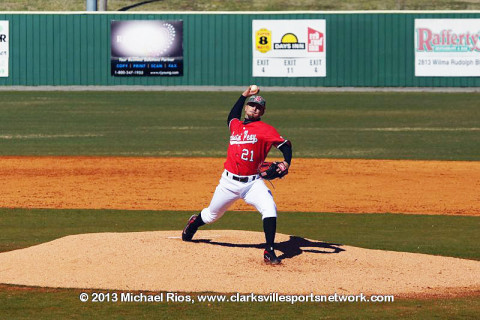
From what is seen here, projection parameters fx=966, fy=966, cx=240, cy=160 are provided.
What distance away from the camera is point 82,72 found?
41.8 meters

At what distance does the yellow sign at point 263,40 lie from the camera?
40.4 metres

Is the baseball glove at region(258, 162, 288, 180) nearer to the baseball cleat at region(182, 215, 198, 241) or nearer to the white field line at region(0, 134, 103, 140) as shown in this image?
the baseball cleat at region(182, 215, 198, 241)

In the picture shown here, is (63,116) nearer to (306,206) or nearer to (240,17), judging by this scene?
(240,17)

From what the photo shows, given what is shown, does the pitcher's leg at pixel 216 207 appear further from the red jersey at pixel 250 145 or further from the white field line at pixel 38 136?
the white field line at pixel 38 136

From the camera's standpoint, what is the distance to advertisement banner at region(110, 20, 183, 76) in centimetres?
4116

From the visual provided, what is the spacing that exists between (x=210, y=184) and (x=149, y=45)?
78.4 ft

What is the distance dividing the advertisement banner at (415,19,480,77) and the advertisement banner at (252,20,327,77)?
4.09 metres

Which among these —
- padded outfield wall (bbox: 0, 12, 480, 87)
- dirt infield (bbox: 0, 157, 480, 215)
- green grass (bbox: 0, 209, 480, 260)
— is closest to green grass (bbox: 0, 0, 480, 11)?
padded outfield wall (bbox: 0, 12, 480, 87)

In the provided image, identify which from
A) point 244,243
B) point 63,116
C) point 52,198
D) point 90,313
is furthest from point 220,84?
point 90,313

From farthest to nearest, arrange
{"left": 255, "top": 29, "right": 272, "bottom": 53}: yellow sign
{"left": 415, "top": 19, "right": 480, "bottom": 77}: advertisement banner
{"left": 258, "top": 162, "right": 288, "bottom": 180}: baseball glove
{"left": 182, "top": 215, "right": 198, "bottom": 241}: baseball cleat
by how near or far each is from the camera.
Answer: {"left": 255, "top": 29, "right": 272, "bottom": 53}: yellow sign < {"left": 415, "top": 19, "right": 480, "bottom": 77}: advertisement banner < {"left": 182, "top": 215, "right": 198, "bottom": 241}: baseball cleat < {"left": 258, "top": 162, "right": 288, "bottom": 180}: baseball glove

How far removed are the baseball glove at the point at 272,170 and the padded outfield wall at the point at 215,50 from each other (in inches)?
1208

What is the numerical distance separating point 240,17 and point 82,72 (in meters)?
7.26

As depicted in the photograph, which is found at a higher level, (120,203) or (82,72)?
(82,72)

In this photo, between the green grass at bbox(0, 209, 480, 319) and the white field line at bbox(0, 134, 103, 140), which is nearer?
the green grass at bbox(0, 209, 480, 319)
